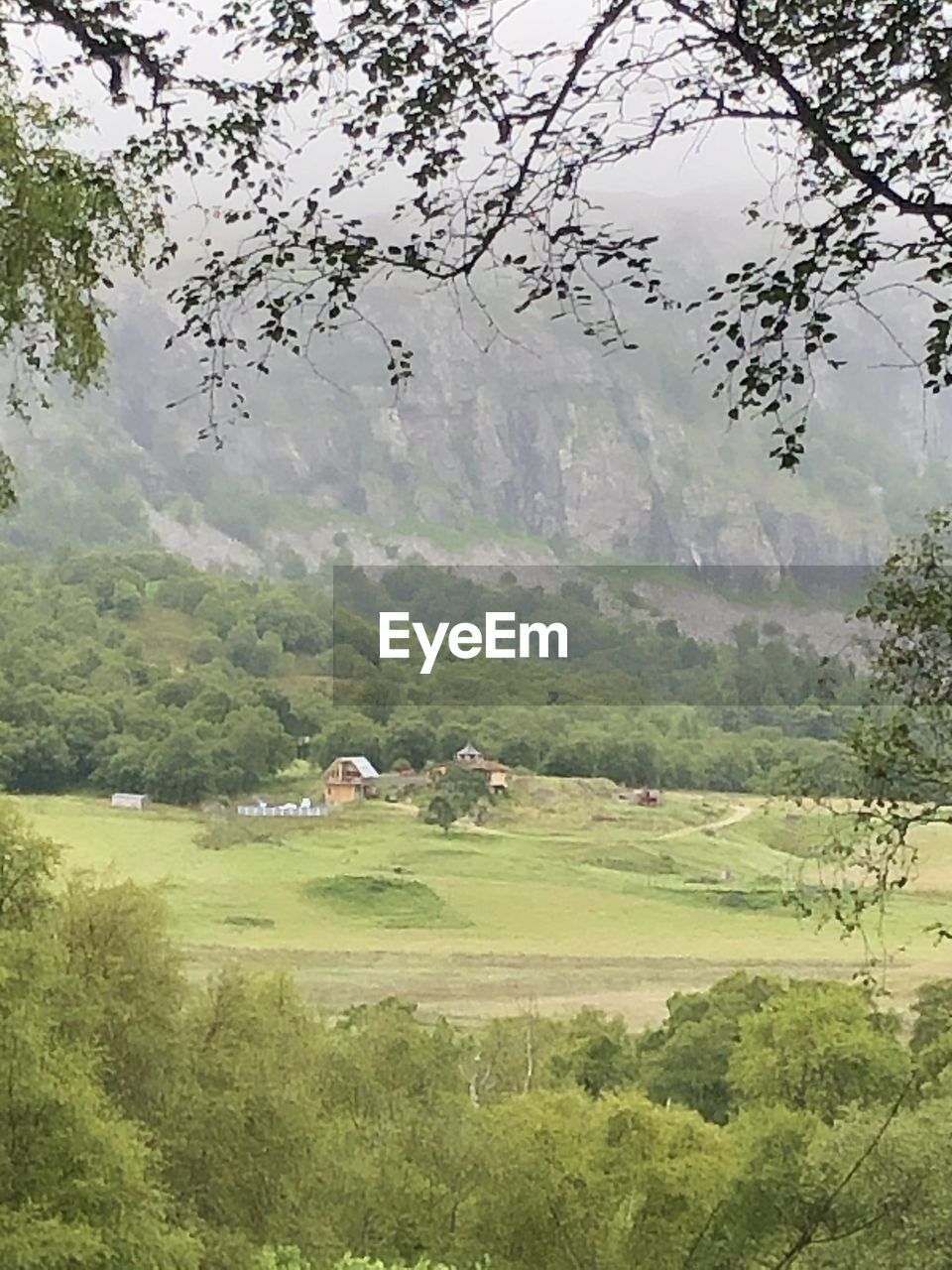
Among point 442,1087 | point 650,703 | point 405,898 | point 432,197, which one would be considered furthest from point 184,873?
point 432,197

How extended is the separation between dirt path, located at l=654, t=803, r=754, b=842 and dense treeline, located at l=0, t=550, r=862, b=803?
227 millimetres

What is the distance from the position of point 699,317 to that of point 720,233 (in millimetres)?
949

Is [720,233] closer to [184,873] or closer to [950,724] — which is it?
[950,724]

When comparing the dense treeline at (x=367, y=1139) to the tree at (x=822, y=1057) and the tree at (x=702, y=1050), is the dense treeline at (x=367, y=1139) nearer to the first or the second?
the tree at (x=822, y=1057)

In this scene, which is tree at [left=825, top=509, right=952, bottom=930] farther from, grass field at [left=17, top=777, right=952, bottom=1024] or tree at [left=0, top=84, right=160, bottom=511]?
grass field at [left=17, top=777, right=952, bottom=1024]

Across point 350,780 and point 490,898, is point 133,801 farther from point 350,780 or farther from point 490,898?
point 490,898

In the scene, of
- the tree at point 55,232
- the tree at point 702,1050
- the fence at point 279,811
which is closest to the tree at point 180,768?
the fence at point 279,811

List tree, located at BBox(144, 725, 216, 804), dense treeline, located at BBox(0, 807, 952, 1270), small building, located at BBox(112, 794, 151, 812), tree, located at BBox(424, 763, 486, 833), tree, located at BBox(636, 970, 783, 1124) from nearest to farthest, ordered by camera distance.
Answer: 1. dense treeline, located at BBox(0, 807, 952, 1270)
2. tree, located at BBox(636, 970, 783, 1124)
3. small building, located at BBox(112, 794, 151, 812)
4. tree, located at BBox(144, 725, 216, 804)
5. tree, located at BBox(424, 763, 486, 833)

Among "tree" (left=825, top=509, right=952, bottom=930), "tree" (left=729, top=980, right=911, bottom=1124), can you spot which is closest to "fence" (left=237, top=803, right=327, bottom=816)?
"tree" (left=729, top=980, right=911, bottom=1124)

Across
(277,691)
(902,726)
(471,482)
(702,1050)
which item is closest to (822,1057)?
(702,1050)

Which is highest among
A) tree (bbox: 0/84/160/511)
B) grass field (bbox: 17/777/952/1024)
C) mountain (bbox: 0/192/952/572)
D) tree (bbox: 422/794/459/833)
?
mountain (bbox: 0/192/952/572)

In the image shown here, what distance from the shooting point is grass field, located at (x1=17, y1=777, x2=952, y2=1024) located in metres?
11.2

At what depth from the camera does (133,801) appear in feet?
39.7

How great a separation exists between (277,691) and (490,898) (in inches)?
127
